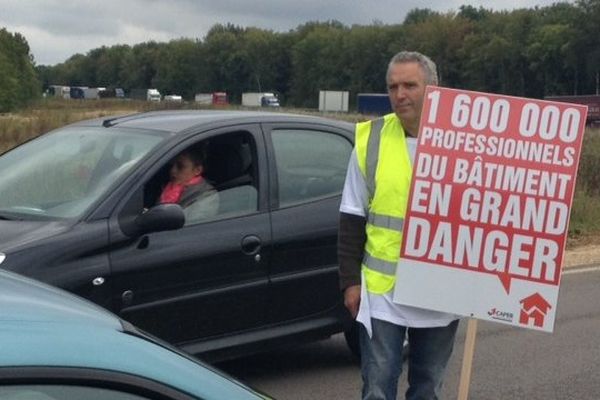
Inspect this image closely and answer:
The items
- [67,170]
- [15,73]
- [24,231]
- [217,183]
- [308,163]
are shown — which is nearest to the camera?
[24,231]

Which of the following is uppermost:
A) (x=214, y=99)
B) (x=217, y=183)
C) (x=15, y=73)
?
(x=217, y=183)

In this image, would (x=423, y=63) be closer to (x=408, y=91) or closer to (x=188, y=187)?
(x=408, y=91)

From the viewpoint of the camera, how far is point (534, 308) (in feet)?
16.6

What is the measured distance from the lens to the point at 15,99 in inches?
2218

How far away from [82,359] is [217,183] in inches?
197

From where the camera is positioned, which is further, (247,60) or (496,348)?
(247,60)

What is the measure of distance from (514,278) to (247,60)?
9243 centimetres

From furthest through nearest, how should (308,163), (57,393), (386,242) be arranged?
(308,163)
(386,242)
(57,393)

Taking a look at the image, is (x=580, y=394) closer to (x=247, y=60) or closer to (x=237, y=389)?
(x=237, y=389)

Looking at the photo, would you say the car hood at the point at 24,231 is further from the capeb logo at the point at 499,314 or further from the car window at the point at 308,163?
the capeb logo at the point at 499,314

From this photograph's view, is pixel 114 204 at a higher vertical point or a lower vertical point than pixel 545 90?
higher

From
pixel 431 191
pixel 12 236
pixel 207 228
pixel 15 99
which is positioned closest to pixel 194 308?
pixel 207 228

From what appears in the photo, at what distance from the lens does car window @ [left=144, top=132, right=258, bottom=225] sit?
6.87m

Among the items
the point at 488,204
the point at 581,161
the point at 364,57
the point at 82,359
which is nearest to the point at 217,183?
the point at 488,204
